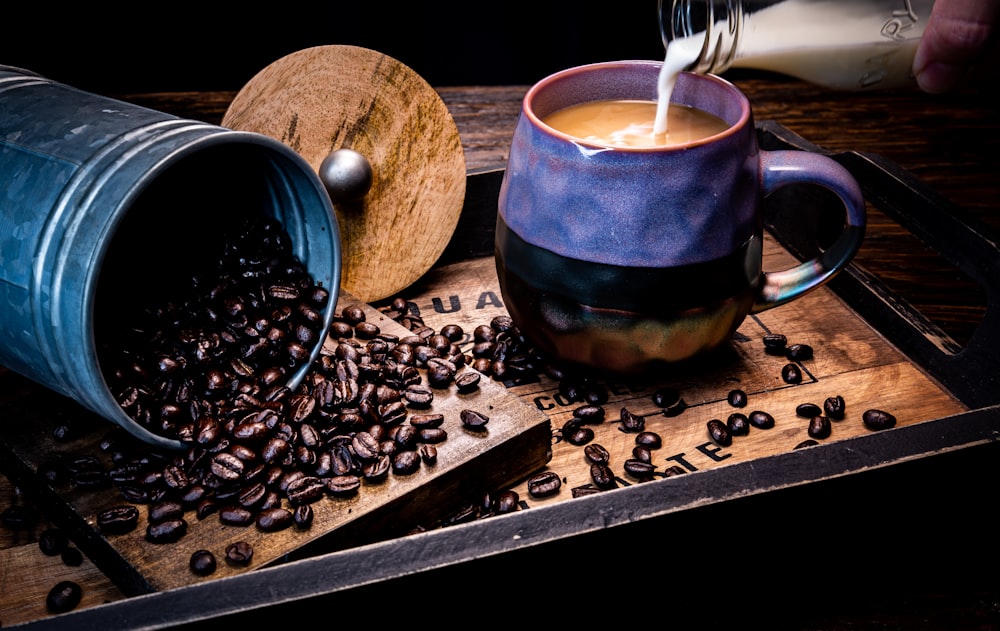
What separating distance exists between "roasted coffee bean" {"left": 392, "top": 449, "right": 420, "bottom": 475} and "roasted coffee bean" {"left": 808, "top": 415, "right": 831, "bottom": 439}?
1.83 ft

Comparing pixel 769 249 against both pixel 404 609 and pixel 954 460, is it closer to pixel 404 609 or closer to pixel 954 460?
pixel 954 460

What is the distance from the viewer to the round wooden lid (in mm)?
1528

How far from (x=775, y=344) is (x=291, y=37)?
2039mm

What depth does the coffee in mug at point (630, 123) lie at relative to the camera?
1.27 m

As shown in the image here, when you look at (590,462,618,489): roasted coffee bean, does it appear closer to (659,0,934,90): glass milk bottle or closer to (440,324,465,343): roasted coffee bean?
(440,324,465,343): roasted coffee bean

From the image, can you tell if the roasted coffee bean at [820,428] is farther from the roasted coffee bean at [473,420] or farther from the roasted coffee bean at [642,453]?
the roasted coffee bean at [473,420]

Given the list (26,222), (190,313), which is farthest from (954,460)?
(26,222)

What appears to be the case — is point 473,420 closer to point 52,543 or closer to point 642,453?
point 642,453

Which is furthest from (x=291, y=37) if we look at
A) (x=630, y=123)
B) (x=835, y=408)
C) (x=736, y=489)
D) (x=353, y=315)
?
(x=736, y=489)

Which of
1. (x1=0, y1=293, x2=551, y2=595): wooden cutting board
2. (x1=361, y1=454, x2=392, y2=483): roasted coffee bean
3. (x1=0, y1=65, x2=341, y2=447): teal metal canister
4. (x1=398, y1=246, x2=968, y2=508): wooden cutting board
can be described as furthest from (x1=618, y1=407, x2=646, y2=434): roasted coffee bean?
(x1=0, y1=65, x2=341, y2=447): teal metal canister

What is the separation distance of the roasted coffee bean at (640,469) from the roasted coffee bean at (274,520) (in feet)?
1.47

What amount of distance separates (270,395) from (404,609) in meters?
0.45

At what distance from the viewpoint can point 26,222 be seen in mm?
1087

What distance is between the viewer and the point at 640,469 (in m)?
1.21
